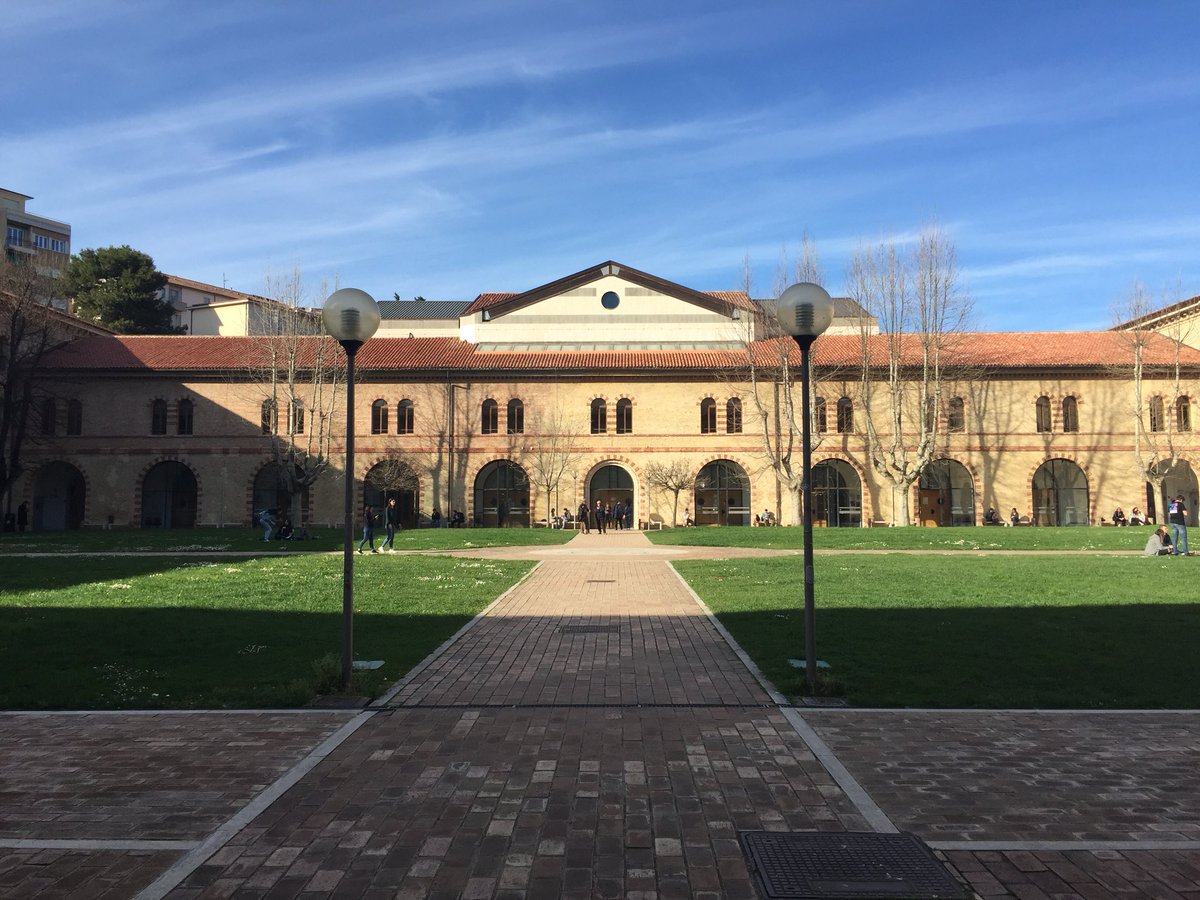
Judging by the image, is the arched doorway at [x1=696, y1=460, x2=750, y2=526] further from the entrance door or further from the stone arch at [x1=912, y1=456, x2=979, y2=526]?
the entrance door

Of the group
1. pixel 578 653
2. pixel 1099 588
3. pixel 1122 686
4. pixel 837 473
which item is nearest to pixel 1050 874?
pixel 1122 686

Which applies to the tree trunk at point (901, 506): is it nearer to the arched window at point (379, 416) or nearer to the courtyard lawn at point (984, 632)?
the courtyard lawn at point (984, 632)

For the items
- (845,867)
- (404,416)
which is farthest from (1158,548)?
(404,416)

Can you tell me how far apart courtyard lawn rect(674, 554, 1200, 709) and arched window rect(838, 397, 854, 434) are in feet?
78.9

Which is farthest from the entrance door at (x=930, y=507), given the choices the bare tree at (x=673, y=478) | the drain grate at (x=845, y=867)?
the drain grate at (x=845, y=867)

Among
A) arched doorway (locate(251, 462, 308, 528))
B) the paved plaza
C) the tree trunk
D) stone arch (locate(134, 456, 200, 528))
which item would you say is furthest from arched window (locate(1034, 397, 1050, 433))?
stone arch (locate(134, 456, 200, 528))

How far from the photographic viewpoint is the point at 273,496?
140ft

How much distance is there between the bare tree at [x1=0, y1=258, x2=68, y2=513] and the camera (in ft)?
118

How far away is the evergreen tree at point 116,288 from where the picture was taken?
5869cm

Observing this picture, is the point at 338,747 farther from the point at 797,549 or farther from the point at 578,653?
the point at 797,549

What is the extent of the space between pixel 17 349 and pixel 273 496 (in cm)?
1341

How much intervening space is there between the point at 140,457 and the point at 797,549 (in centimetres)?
3519

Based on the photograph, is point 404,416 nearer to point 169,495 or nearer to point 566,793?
point 169,495

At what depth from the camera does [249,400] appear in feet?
141
